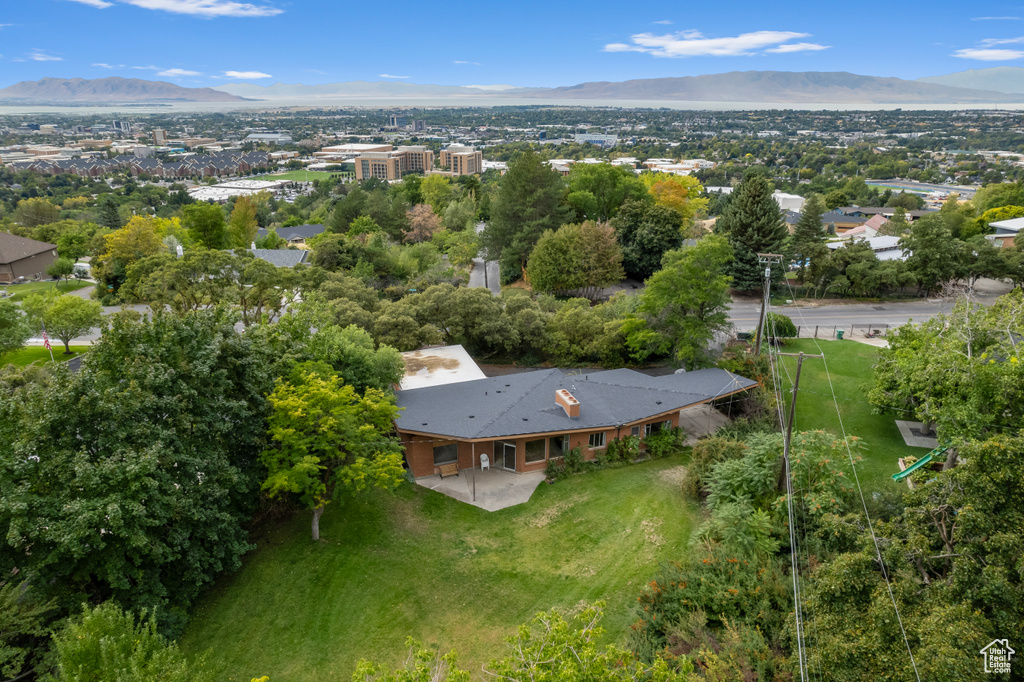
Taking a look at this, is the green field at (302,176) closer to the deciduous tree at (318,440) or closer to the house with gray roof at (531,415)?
the house with gray roof at (531,415)

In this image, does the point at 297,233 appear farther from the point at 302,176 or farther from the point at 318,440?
the point at 302,176

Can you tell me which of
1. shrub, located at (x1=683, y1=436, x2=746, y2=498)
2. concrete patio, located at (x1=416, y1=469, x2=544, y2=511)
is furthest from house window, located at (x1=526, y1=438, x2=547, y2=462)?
shrub, located at (x1=683, y1=436, x2=746, y2=498)

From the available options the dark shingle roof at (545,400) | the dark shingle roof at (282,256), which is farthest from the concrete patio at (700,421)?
the dark shingle roof at (282,256)

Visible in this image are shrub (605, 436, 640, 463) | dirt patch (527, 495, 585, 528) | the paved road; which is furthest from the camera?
the paved road

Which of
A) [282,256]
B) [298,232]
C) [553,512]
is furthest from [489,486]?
[298,232]

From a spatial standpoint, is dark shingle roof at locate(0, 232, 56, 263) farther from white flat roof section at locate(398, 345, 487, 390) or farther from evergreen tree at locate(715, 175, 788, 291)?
evergreen tree at locate(715, 175, 788, 291)

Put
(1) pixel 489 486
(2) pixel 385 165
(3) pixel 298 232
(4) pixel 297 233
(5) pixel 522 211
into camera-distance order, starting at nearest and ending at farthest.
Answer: (1) pixel 489 486 → (5) pixel 522 211 → (4) pixel 297 233 → (3) pixel 298 232 → (2) pixel 385 165
